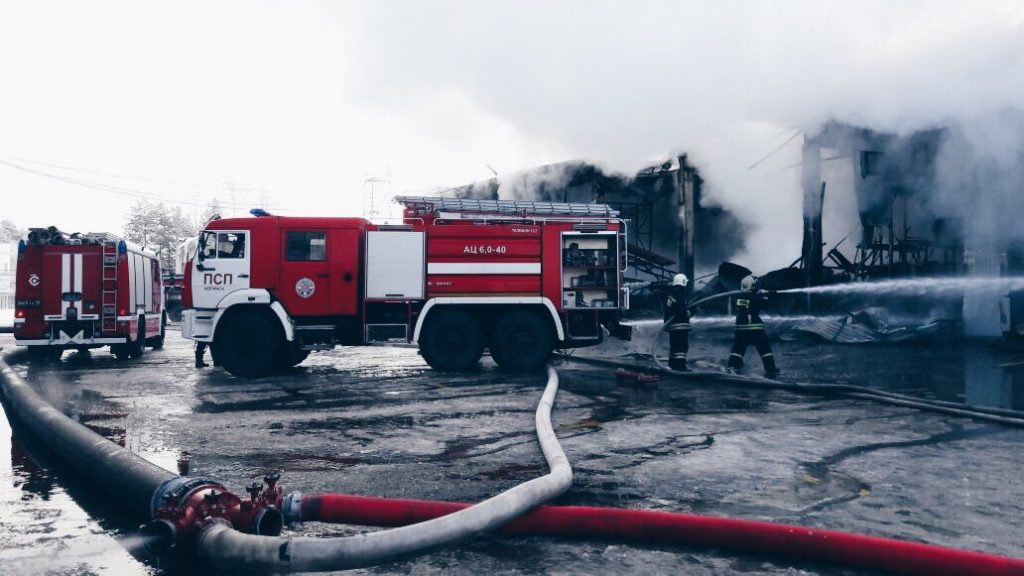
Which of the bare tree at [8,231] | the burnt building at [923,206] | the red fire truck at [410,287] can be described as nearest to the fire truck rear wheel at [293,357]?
the red fire truck at [410,287]

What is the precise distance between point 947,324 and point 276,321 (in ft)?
42.3

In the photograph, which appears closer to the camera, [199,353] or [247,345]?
[247,345]

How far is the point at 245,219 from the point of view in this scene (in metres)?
11.2

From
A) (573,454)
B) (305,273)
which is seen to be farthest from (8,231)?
(573,454)

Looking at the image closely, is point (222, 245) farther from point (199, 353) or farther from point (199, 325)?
point (199, 353)

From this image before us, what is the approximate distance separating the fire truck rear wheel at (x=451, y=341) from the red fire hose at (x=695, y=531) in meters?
7.65

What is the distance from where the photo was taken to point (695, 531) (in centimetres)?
337

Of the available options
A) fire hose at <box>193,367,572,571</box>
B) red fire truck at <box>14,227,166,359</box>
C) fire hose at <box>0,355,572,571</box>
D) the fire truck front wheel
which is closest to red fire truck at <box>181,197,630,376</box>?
red fire truck at <box>14,227,166,359</box>

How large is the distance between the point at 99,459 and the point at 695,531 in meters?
3.52

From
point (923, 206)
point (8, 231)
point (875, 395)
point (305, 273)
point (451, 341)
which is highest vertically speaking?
point (8, 231)

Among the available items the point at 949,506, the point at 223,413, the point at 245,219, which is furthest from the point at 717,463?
the point at 245,219

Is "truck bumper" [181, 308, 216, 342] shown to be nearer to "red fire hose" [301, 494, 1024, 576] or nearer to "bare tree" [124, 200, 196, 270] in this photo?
"red fire hose" [301, 494, 1024, 576]

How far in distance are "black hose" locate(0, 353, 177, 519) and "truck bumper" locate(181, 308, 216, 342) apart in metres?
4.07

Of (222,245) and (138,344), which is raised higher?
(222,245)
